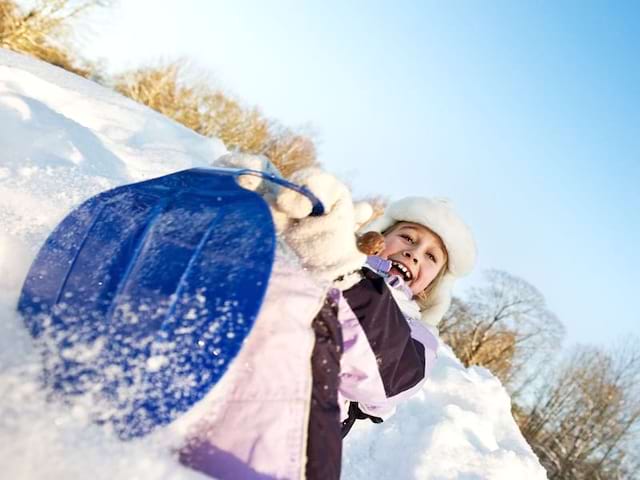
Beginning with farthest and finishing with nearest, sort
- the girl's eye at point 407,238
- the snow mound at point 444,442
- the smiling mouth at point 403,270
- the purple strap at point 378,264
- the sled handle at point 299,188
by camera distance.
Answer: the snow mound at point 444,442
the girl's eye at point 407,238
the smiling mouth at point 403,270
the purple strap at point 378,264
the sled handle at point 299,188

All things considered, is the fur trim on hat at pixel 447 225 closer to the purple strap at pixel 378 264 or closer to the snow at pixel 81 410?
the purple strap at pixel 378 264

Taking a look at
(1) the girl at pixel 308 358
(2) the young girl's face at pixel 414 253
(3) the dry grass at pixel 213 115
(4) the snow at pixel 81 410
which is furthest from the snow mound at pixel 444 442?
(3) the dry grass at pixel 213 115

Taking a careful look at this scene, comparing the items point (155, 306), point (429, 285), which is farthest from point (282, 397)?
point (429, 285)

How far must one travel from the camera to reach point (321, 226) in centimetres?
131

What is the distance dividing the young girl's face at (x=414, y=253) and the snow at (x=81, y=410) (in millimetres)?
1328

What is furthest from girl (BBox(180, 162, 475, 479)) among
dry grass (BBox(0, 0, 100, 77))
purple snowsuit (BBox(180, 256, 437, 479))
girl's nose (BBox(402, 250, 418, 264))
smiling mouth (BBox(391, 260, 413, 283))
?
dry grass (BBox(0, 0, 100, 77))

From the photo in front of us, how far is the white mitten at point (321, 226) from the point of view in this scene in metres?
1.29

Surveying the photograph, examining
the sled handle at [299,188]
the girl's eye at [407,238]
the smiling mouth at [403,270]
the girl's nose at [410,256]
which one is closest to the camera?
Result: the sled handle at [299,188]

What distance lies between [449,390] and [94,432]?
3903 millimetres

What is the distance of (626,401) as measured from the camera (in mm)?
18812

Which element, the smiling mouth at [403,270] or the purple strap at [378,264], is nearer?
the purple strap at [378,264]

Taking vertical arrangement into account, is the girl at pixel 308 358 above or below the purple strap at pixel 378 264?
below

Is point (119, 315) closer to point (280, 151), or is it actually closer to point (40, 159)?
point (40, 159)

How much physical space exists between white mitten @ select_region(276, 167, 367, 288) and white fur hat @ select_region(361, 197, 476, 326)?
164cm
